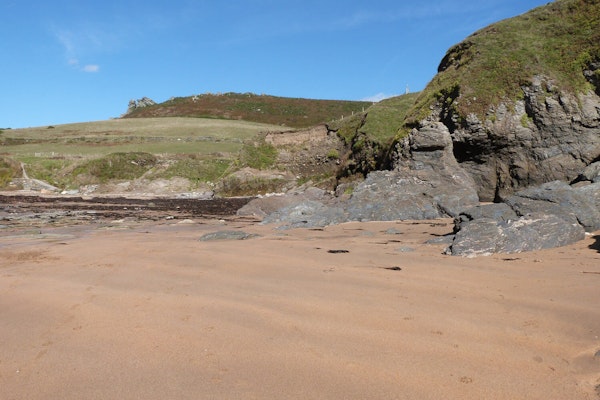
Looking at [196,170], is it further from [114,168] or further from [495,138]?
[495,138]

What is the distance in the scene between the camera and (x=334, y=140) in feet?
120

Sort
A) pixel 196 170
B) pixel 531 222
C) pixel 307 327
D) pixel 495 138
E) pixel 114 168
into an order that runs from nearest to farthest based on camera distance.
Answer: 1. pixel 307 327
2. pixel 531 222
3. pixel 495 138
4. pixel 196 170
5. pixel 114 168

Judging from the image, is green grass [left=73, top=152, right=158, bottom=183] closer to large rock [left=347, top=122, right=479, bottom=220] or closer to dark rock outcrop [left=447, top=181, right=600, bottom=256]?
large rock [left=347, top=122, right=479, bottom=220]

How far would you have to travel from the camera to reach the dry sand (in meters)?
3.23

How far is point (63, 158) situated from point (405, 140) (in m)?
43.5

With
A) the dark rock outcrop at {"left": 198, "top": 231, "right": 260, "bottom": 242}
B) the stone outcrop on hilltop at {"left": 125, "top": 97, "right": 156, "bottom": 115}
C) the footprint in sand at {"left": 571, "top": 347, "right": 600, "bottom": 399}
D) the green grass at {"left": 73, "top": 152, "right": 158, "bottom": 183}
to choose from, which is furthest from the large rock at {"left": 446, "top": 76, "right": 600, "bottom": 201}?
the stone outcrop on hilltop at {"left": 125, "top": 97, "right": 156, "bottom": 115}

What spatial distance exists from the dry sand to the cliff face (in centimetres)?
832

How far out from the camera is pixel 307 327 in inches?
167

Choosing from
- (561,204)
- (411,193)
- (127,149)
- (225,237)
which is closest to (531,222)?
(561,204)

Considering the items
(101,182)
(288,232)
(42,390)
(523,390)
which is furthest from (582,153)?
(101,182)

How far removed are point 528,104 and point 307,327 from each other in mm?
14288

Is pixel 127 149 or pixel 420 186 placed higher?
pixel 127 149

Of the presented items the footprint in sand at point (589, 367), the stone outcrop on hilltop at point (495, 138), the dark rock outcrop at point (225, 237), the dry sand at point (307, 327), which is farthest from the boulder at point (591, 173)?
the footprint in sand at point (589, 367)

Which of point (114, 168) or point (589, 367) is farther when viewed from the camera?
point (114, 168)
